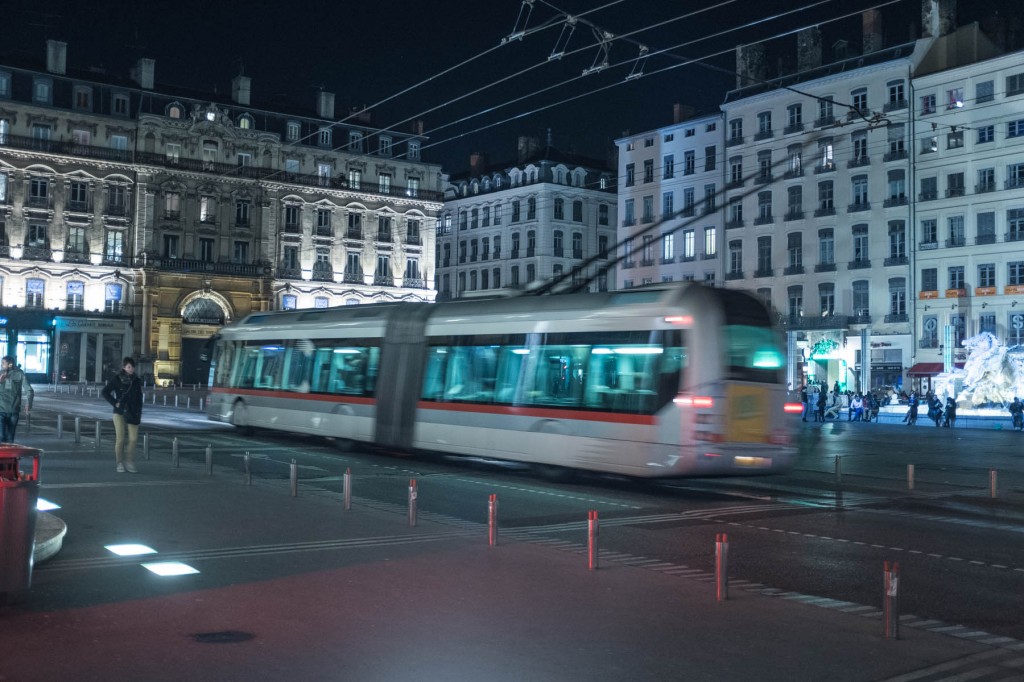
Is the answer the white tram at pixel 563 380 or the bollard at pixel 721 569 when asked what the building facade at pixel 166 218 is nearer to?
the white tram at pixel 563 380

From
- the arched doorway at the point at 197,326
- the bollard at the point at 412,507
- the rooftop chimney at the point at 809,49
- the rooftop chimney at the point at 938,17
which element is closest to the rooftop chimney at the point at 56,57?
the arched doorway at the point at 197,326

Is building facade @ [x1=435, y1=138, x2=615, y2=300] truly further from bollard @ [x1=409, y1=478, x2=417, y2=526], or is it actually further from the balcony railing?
bollard @ [x1=409, y1=478, x2=417, y2=526]

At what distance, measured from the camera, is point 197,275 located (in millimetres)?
72625

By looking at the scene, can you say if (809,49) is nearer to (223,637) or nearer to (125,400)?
(125,400)

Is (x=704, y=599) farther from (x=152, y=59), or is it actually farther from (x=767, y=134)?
(x=152, y=59)

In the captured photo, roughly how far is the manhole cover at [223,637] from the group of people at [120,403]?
1068 centimetres

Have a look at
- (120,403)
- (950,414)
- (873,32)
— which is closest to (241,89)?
(873,32)

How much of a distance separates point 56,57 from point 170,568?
68629mm

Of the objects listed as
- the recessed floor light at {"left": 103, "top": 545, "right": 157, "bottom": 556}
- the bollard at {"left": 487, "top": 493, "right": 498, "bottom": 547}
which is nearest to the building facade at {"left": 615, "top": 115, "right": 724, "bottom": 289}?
the bollard at {"left": 487, "top": 493, "right": 498, "bottom": 547}

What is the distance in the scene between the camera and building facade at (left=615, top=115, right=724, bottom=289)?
68.8 meters

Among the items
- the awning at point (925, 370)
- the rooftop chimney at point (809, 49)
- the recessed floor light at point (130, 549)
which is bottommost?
the recessed floor light at point (130, 549)

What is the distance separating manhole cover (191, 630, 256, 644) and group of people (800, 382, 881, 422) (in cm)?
3969

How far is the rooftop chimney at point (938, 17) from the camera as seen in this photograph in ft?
191

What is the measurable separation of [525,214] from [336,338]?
2430 inches
